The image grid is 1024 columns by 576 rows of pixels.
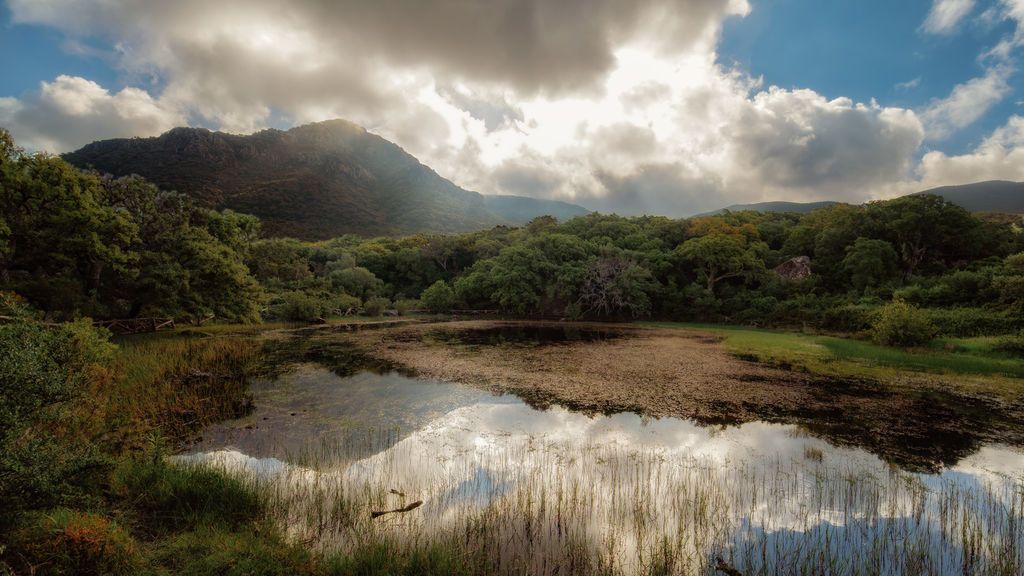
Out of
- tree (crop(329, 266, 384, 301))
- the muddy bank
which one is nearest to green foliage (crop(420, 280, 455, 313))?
tree (crop(329, 266, 384, 301))

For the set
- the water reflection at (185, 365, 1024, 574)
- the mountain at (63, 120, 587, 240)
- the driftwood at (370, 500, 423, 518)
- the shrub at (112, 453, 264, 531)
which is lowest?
the water reflection at (185, 365, 1024, 574)

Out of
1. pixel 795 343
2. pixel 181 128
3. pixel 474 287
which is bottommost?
pixel 795 343

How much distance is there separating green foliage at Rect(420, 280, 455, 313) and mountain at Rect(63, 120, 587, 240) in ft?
252

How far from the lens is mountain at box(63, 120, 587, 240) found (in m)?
128

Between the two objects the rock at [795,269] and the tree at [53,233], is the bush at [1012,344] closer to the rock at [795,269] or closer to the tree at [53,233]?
the rock at [795,269]

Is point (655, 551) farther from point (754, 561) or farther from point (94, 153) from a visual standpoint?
point (94, 153)

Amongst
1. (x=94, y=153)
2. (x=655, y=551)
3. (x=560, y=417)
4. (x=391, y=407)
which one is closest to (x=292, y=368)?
(x=391, y=407)

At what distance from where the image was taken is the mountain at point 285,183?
128000 millimetres

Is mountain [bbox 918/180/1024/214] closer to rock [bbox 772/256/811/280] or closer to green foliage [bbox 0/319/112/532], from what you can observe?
rock [bbox 772/256/811/280]

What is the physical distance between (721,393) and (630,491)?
29.4ft

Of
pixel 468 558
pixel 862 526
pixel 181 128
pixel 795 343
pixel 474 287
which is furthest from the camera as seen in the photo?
pixel 181 128

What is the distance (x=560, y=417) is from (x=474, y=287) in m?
43.9

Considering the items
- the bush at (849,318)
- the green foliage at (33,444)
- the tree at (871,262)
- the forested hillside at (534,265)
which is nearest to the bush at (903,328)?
the forested hillside at (534,265)

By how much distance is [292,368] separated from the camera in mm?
17266
